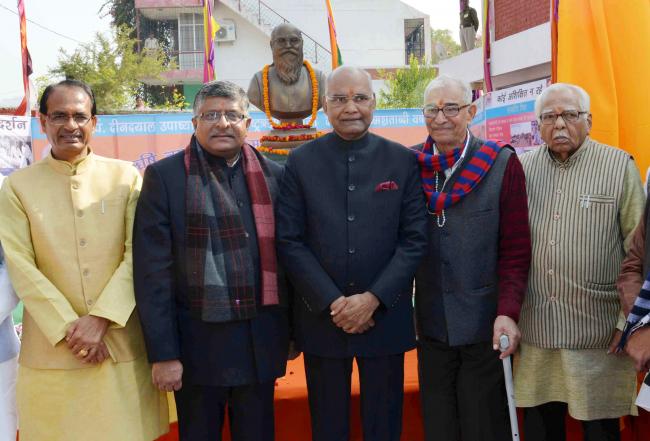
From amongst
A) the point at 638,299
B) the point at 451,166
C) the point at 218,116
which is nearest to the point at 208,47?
the point at 218,116

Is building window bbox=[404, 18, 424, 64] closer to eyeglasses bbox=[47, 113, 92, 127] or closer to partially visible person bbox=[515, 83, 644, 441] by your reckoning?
partially visible person bbox=[515, 83, 644, 441]

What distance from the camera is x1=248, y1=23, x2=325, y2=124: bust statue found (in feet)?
16.4

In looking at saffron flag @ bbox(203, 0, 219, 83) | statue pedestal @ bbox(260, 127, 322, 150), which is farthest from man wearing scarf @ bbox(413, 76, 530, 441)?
saffron flag @ bbox(203, 0, 219, 83)

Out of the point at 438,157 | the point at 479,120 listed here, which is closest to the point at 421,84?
the point at 479,120

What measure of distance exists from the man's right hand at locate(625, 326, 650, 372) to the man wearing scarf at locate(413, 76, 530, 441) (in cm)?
44

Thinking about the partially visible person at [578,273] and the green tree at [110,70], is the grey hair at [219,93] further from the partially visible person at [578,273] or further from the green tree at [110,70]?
the green tree at [110,70]

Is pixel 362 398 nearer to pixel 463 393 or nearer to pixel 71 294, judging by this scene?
pixel 463 393

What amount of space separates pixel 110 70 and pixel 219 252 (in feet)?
75.5

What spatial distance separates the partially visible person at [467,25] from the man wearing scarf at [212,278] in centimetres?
1388

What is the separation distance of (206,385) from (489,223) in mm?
1310

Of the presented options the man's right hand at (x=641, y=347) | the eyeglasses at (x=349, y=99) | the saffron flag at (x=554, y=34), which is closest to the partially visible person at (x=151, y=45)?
the saffron flag at (x=554, y=34)

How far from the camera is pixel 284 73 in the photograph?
198 inches

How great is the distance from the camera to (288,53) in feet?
16.4

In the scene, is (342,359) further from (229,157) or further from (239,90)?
(239,90)
